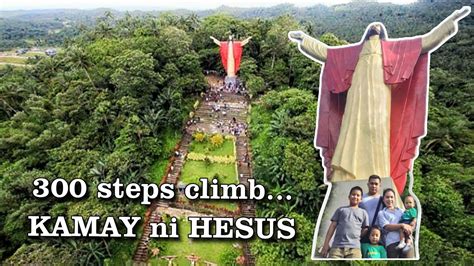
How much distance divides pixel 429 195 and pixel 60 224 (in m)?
10.6

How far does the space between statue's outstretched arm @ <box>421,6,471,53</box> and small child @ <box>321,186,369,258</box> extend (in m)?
4.02

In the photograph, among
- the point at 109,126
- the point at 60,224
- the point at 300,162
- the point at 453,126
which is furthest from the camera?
the point at 453,126

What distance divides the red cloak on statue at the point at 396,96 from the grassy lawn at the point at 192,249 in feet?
11.7

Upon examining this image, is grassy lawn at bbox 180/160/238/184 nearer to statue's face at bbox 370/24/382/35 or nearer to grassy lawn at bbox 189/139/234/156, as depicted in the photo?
grassy lawn at bbox 189/139/234/156

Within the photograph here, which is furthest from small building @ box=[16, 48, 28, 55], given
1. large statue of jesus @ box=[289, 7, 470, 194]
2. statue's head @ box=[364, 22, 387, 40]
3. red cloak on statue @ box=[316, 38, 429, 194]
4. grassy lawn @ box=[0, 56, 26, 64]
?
statue's head @ box=[364, 22, 387, 40]

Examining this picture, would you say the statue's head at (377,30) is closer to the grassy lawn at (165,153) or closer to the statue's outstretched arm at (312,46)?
the statue's outstretched arm at (312,46)

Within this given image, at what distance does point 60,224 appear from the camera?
35.8ft

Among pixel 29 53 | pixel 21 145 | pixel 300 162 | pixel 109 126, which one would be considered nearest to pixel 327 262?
pixel 300 162

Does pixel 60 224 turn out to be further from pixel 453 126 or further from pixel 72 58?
pixel 453 126

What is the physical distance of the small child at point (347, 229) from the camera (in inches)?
431

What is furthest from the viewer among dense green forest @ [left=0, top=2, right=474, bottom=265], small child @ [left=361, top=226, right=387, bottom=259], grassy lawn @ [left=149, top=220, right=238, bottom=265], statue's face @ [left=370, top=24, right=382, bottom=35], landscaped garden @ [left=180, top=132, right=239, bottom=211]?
landscaped garden @ [left=180, top=132, right=239, bottom=211]

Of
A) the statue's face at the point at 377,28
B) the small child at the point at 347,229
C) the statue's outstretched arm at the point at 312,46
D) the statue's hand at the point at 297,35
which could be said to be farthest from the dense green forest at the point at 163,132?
the statue's face at the point at 377,28

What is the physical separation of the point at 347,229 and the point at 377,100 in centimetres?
342

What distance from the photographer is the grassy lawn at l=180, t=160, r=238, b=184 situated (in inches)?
564
